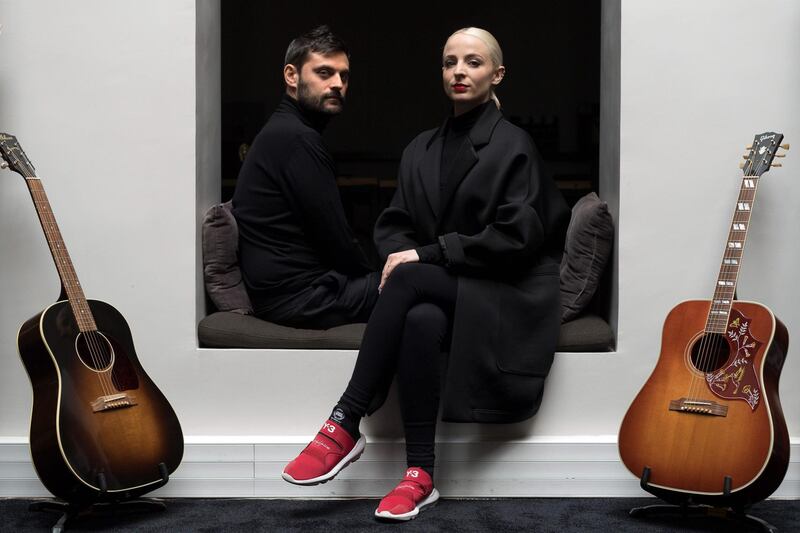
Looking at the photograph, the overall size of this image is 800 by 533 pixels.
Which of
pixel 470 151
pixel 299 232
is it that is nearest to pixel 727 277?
pixel 470 151

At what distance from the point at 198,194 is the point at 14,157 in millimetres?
528

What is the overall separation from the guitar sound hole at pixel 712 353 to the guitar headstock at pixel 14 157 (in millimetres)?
1834

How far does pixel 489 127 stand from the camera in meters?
2.88

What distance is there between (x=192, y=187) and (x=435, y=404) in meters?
0.97

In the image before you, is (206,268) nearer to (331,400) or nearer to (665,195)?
(331,400)

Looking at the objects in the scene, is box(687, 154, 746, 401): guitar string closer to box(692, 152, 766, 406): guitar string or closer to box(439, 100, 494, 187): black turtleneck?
box(692, 152, 766, 406): guitar string

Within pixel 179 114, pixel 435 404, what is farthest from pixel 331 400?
pixel 179 114

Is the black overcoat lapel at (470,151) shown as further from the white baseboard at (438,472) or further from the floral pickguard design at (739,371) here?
the floral pickguard design at (739,371)

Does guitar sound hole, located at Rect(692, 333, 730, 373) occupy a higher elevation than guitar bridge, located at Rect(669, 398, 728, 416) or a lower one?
higher

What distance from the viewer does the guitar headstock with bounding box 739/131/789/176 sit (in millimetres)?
2684

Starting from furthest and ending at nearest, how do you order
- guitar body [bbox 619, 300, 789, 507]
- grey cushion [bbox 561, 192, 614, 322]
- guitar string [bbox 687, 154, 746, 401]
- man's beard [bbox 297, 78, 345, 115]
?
man's beard [bbox 297, 78, 345, 115] < grey cushion [bbox 561, 192, 614, 322] < guitar string [bbox 687, 154, 746, 401] < guitar body [bbox 619, 300, 789, 507]

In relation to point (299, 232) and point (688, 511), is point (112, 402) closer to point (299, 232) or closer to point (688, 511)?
point (299, 232)

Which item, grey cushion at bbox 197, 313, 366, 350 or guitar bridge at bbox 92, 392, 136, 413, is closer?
guitar bridge at bbox 92, 392, 136, 413

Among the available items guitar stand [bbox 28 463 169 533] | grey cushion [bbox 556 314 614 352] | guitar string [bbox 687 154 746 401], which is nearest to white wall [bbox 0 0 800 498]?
grey cushion [bbox 556 314 614 352]
